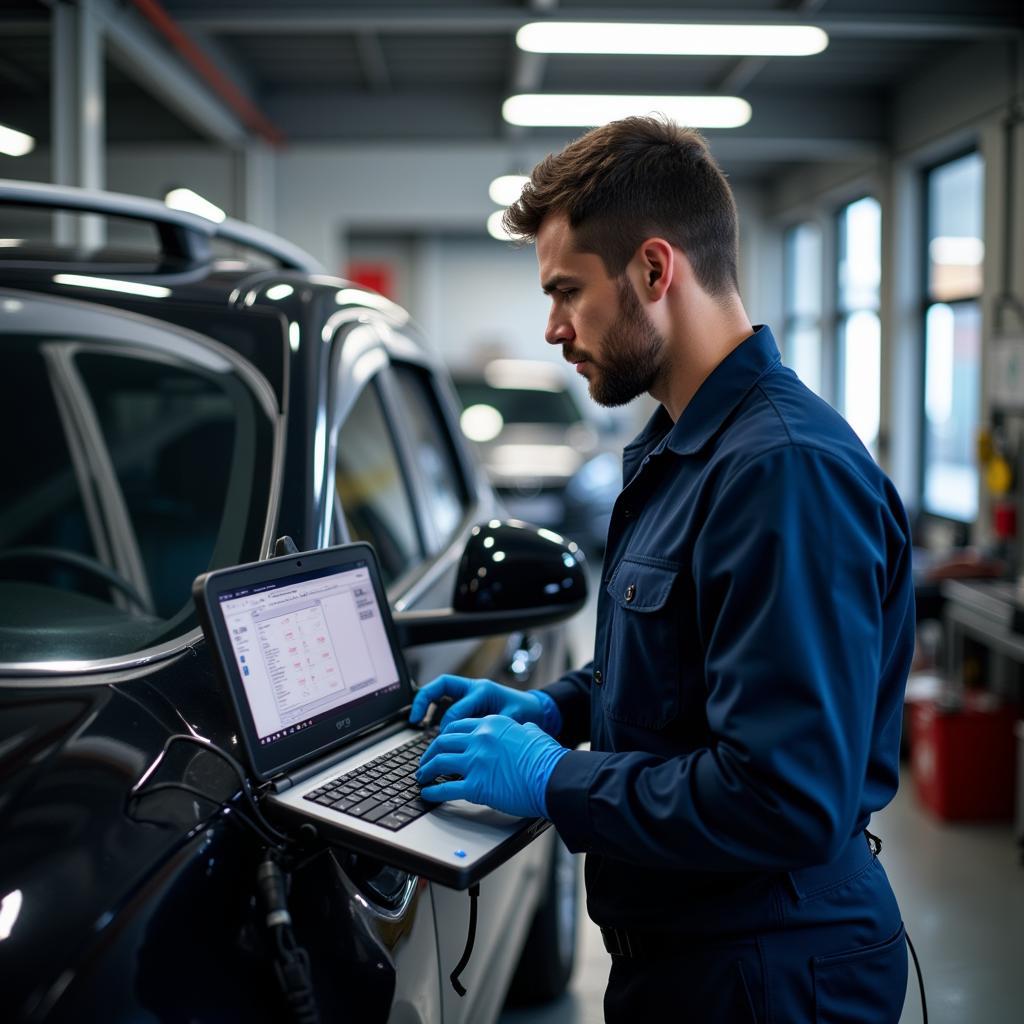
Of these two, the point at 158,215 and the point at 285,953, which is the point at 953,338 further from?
the point at 285,953

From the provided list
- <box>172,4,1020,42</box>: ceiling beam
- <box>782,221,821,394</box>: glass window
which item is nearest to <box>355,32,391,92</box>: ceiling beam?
<box>172,4,1020,42</box>: ceiling beam

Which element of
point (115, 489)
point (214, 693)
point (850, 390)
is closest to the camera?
point (214, 693)

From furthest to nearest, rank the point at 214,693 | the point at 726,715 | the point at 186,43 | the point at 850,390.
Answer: the point at 850,390
the point at 186,43
the point at 214,693
the point at 726,715

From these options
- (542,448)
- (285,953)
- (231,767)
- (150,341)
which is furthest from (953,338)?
(285,953)

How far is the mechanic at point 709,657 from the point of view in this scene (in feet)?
3.21

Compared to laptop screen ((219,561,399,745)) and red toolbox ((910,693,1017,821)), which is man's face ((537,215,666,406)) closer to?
laptop screen ((219,561,399,745))

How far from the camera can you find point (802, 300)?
462 inches

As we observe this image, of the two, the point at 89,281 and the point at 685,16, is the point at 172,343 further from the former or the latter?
the point at 685,16

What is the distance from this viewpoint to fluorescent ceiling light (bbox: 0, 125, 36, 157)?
5.76 metres

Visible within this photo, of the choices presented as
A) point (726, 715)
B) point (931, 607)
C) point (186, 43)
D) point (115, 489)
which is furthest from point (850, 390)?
point (726, 715)

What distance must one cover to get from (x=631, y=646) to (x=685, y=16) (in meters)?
4.96

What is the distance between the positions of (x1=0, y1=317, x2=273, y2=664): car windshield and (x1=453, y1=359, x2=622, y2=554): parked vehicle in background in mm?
5824

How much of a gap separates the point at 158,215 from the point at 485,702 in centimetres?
99

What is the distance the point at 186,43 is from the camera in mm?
5953
